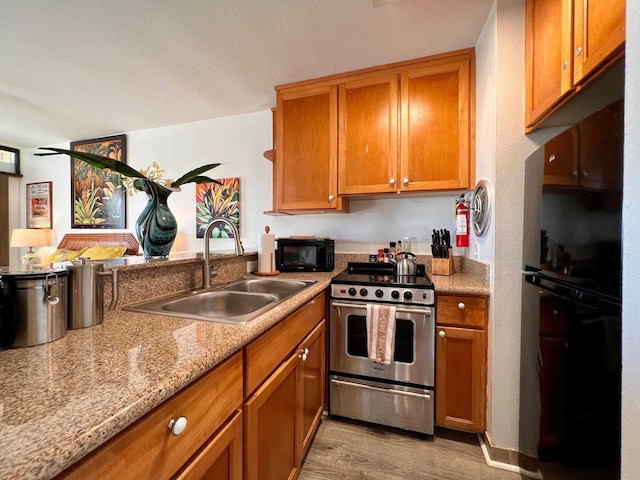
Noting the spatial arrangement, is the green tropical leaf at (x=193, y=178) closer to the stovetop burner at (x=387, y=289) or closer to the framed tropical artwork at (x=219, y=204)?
the stovetop burner at (x=387, y=289)

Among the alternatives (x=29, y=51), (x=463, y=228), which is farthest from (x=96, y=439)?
(x=29, y=51)

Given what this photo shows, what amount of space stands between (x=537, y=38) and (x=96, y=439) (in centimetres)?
209

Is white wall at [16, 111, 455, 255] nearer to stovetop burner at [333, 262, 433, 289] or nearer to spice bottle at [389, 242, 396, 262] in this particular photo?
spice bottle at [389, 242, 396, 262]

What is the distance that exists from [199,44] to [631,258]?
224cm

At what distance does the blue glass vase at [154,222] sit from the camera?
4.66 feet

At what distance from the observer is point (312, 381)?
148 cm

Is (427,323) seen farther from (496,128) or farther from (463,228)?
(496,128)

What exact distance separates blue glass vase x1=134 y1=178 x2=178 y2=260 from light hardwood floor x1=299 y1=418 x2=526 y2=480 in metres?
1.42

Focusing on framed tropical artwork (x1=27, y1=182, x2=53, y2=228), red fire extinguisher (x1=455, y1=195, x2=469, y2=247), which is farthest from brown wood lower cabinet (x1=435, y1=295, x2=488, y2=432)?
framed tropical artwork (x1=27, y1=182, x2=53, y2=228)

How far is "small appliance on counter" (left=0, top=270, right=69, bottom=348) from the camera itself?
674 mm

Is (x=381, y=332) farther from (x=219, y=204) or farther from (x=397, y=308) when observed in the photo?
(x=219, y=204)

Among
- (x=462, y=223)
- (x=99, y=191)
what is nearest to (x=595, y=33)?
(x=462, y=223)

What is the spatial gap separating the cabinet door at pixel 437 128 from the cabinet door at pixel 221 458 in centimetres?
170

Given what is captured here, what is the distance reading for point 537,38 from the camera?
1299 mm
